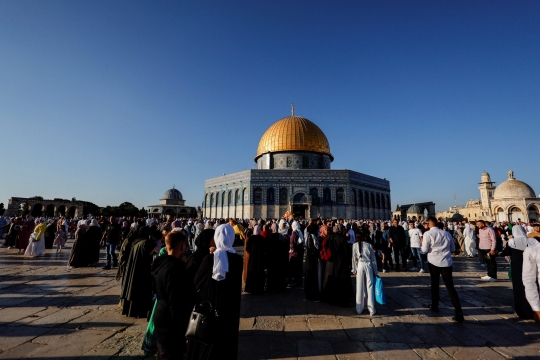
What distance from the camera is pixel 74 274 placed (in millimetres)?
7605

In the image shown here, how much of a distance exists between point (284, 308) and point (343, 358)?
6.38 ft

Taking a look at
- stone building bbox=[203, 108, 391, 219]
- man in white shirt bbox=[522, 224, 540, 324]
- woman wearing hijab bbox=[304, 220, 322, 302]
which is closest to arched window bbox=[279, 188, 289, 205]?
stone building bbox=[203, 108, 391, 219]

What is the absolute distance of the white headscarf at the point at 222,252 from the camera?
280 cm

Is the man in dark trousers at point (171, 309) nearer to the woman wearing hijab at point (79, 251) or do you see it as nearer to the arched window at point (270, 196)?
the woman wearing hijab at point (79, 251)

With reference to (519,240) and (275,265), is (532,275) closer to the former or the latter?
(519,240)

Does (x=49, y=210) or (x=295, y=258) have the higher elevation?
(x=49, y=210)

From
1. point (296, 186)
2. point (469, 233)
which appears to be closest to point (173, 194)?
point (296, 186)

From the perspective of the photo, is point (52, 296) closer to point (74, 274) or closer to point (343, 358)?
point (74, 274)

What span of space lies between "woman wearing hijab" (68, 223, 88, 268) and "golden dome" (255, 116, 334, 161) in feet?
90.6

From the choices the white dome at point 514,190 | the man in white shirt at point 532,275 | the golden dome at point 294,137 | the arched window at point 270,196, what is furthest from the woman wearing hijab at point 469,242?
the white dome at point 514,190

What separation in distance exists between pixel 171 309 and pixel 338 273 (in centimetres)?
359

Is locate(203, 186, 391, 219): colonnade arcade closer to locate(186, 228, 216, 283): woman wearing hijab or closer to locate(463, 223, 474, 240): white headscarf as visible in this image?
locate(463, 223, 474, 240): white headscarf

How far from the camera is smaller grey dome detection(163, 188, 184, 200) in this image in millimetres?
58669

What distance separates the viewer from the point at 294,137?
113 ft
